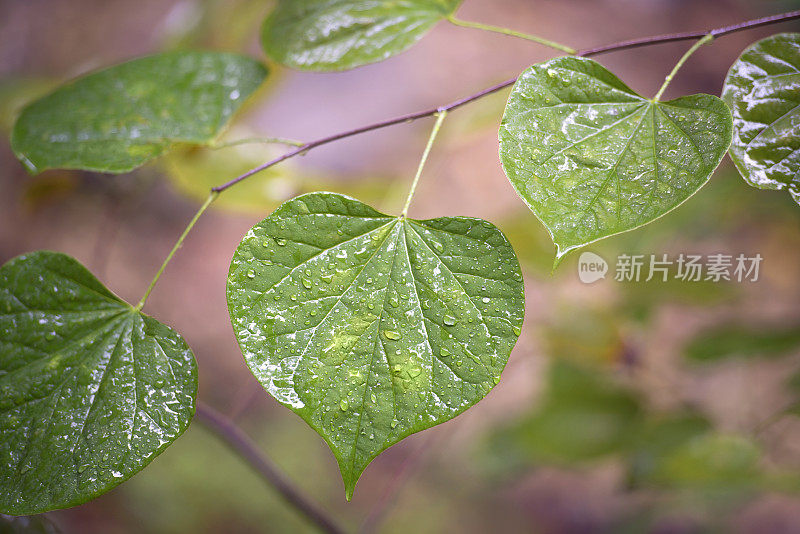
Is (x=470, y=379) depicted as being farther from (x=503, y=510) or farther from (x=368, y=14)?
(x=503, y=510)

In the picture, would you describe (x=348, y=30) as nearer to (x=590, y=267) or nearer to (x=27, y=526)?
(x=590, y=267)

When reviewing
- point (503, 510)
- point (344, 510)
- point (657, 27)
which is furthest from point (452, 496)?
point (657, 27)

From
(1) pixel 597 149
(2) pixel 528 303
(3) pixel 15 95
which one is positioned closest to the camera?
(1) pixel 597 149

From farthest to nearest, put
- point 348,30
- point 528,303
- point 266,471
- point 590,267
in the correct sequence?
1. point 528,303
2. point 590,267
3. point 266,471
4. point 348,30

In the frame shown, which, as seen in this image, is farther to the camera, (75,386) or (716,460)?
(716,460)

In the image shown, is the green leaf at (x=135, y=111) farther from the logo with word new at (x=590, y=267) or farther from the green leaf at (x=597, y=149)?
the logo with word new at (x=590, y=267)

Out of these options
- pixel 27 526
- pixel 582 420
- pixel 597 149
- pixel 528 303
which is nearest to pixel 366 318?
pixel 597 149

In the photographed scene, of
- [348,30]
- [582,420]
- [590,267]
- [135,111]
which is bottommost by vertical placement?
[582,420]
